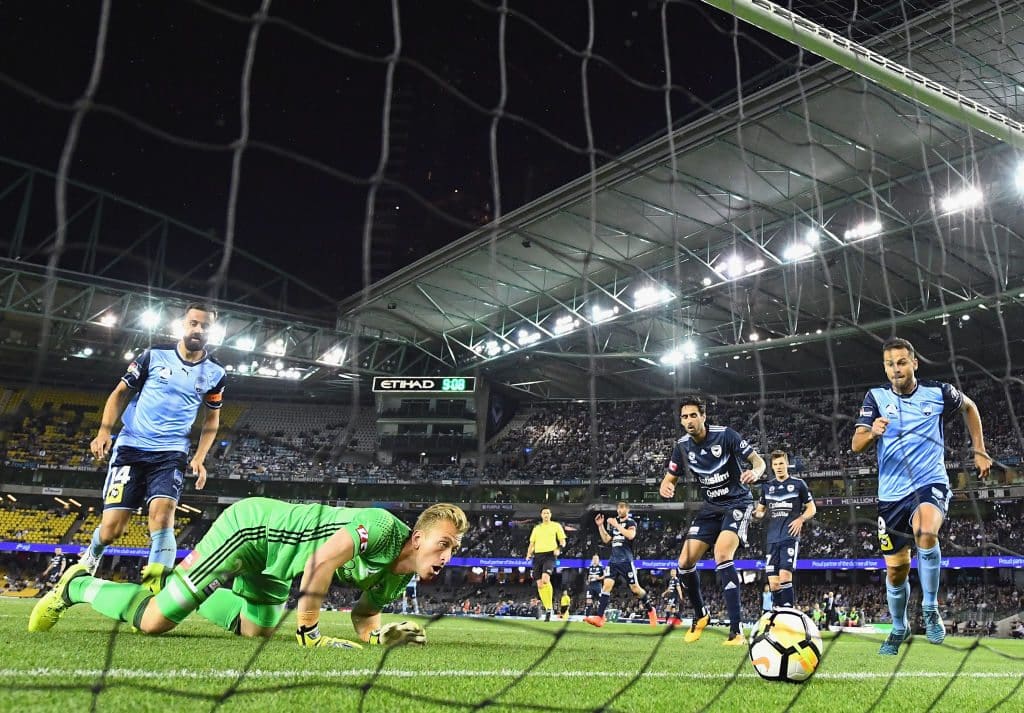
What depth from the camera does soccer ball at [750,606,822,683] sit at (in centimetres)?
311

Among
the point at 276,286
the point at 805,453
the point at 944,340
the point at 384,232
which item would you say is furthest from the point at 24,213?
the point at 944,340

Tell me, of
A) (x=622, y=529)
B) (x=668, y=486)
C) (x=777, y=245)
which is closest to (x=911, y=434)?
(x=668, y=486)

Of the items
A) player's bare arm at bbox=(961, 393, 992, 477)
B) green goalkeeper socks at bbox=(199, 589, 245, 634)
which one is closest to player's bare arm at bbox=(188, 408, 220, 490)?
green goalkeeper socks at bbox=(199, 589, 245, 634)

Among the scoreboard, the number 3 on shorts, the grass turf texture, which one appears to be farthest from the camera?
the scoreboard

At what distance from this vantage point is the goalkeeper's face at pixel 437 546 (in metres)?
3.25

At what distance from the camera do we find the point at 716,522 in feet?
20.0

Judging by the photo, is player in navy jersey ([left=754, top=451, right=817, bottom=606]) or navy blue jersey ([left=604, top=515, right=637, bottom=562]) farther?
navy blue jersey ([left=604, top=515, right=637, bottom=562])

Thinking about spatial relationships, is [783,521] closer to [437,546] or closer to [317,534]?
[437,546]

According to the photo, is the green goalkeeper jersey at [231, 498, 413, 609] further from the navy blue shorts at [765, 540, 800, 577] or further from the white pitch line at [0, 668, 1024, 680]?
the navy blue shorts at [765, 540, 800, 577]

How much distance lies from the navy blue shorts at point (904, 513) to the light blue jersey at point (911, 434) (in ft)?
0.13

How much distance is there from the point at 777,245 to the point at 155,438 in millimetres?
17543

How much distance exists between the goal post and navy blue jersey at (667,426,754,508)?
3370 millimetres

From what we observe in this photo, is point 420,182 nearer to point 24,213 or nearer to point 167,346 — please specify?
point 167,346

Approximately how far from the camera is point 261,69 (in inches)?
301
